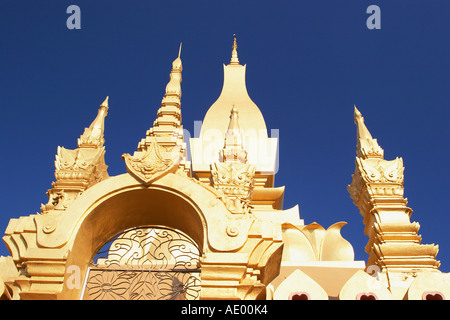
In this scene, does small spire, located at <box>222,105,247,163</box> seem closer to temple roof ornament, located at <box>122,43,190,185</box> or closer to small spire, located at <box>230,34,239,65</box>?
temple roof ornament, located at <box>122,43,190,185</box>

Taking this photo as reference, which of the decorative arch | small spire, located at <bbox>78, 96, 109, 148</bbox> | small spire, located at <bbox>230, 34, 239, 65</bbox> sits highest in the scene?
small spire, located at <bbox>230, 34, 239, 65</bbox>

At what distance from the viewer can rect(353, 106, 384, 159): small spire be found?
38.7ft

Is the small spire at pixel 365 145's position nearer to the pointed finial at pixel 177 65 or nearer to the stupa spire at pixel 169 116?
the stupa spire at pixel 169 116

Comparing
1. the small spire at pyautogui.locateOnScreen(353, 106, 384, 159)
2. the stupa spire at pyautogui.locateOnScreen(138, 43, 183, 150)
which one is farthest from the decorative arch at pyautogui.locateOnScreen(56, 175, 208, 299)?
the small spire at pyautogui.locateOnScreen(353, 106, 384, 159)

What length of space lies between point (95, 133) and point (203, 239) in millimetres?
6609

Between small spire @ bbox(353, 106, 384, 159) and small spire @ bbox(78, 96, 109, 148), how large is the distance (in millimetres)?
7233

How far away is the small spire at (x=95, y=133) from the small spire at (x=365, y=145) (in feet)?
23.7

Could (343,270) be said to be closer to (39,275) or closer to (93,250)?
(93,250)

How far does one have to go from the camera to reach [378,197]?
10664mm

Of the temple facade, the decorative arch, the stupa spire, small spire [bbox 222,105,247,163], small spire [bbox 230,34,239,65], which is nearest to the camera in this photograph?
the temple facade

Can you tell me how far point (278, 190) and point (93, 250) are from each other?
901 cm

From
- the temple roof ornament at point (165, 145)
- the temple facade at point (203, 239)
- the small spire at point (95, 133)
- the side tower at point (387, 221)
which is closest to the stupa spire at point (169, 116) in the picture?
the temple roof ornament at point (165, 145)

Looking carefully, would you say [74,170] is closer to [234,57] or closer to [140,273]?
[140,273]

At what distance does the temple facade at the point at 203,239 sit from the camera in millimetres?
6355
